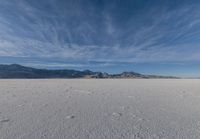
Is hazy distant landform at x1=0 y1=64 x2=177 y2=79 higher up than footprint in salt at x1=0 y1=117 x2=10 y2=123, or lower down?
higher up

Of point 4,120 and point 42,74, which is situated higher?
point 42,74

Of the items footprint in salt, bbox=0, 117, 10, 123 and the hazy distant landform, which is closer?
footprint in salt, bbox=0, 117, 10, 123

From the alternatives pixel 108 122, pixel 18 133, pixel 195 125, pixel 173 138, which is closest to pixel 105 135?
pixel 108 122

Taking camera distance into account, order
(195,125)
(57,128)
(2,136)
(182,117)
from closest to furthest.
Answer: (2,136), (57,128), (195,125), (182,117)

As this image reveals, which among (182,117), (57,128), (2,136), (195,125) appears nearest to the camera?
(2,136)

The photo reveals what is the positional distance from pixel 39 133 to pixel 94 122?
3.68 ft

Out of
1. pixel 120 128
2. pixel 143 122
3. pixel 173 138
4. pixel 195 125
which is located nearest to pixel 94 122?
pixel 120 128

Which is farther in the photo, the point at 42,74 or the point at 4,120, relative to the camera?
the point at 42,74

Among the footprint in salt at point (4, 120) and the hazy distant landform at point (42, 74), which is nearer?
the footprint in salt at point (4, 120)

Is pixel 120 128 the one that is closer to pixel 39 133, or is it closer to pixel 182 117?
pixel 39 133

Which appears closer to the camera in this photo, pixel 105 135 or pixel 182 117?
pixel 105 135

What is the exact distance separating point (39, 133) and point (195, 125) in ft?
9.86

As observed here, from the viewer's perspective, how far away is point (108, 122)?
328 cm

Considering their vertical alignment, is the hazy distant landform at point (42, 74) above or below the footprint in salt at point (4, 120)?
above
